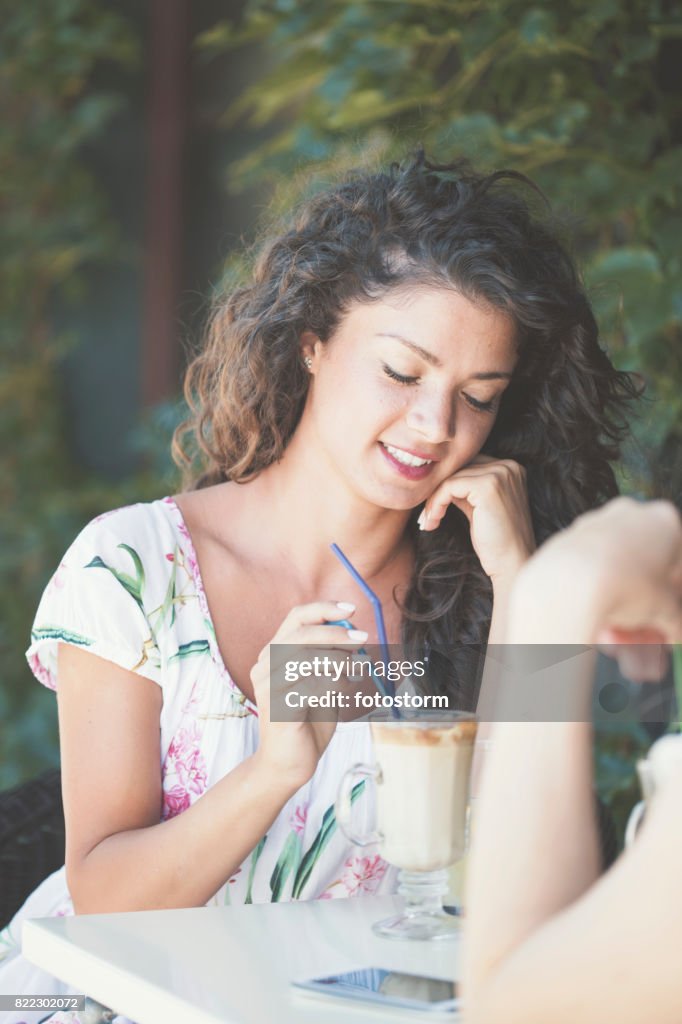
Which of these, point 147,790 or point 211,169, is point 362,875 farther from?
point 211,169

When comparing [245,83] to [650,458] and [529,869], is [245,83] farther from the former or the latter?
[529,869]

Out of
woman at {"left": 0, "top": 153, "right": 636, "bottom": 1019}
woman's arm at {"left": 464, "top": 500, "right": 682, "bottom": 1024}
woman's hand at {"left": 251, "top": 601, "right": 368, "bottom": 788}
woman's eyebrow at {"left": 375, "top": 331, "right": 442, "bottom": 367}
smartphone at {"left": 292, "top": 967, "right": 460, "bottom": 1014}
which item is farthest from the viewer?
woman's eyebrow at {"left": 375, "top": 331, "right": 442, "bottom": 367}

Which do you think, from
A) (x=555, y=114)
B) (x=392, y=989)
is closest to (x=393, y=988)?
(x=392, y=989)

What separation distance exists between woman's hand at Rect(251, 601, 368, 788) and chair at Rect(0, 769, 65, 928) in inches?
22.6

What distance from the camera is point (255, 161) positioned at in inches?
99.6

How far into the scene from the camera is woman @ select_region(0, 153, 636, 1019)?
1.41m

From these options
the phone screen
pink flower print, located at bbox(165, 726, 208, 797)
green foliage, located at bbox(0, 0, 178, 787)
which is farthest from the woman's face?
green foliage, located at bbox(0, 0, 178, 787)

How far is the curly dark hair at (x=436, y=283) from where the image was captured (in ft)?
5.36

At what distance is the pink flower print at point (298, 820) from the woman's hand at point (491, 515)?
0.40 m

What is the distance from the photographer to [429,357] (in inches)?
59.6

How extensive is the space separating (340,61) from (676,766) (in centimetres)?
196

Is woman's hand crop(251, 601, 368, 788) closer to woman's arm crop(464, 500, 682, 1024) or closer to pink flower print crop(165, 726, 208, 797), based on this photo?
pink flower print crop(165, 726, 208, 797)

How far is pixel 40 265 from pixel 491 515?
285 centimetres

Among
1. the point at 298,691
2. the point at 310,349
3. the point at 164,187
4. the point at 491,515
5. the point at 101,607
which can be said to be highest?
the point at 164,187
